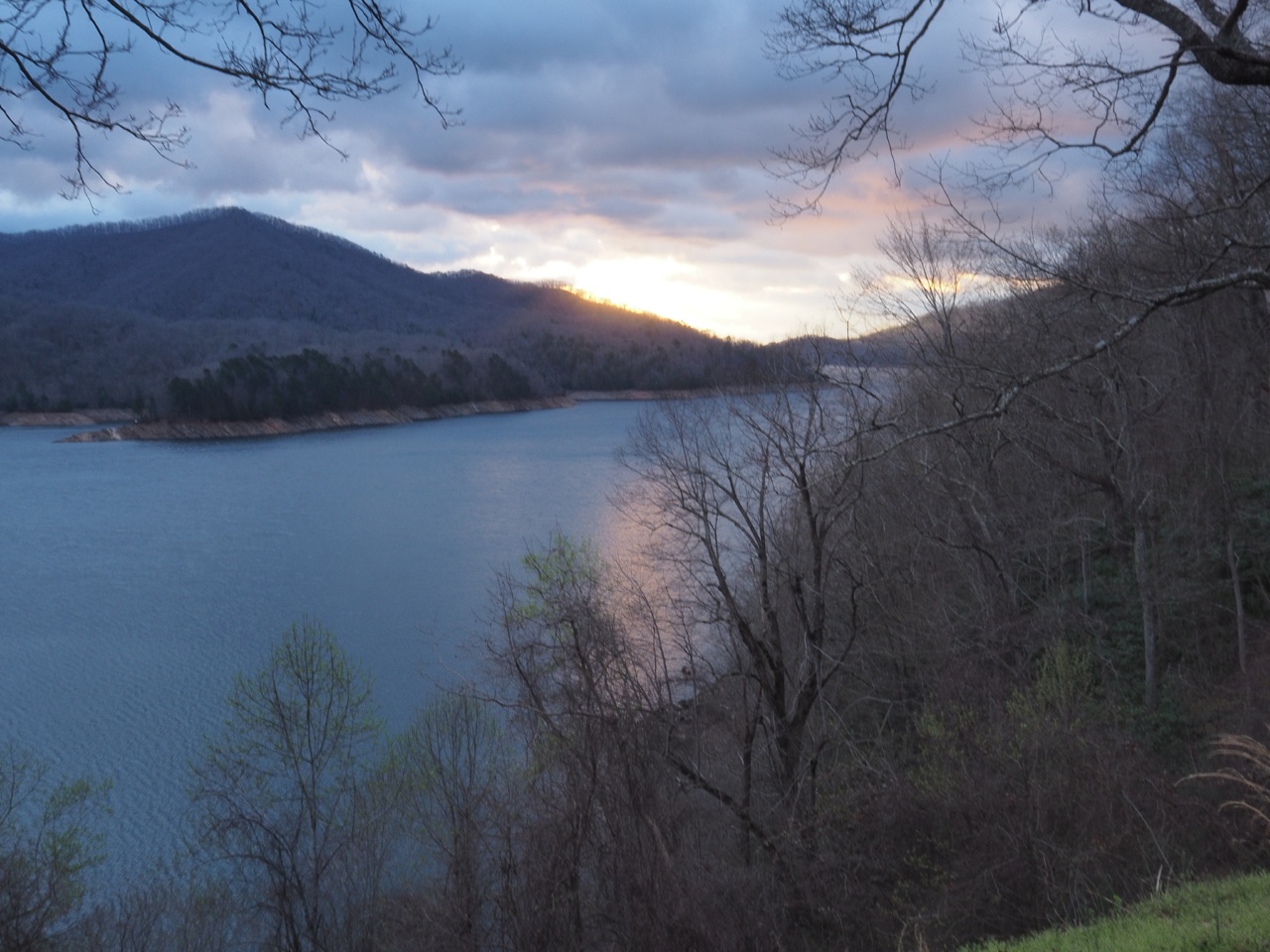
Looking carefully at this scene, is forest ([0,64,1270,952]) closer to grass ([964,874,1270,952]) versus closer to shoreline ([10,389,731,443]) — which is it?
grass ([964,874,1270,952])

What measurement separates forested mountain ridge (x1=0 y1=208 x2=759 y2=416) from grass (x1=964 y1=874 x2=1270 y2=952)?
191 ft

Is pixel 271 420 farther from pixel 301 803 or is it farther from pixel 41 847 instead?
pixel 41 847

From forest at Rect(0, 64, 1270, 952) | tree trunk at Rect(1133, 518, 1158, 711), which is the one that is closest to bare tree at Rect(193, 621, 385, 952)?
forest at Rect(0, 64, 1270, 952)

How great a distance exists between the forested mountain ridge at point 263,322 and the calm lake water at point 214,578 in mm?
25587

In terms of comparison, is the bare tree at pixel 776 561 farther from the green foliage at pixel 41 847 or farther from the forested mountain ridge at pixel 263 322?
the forested mountain ridge at pixel 263 322

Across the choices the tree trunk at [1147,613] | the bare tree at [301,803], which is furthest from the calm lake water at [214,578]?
the tree trunk at [1147,613]

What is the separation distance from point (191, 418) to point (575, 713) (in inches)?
3033

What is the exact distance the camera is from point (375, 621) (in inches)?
920

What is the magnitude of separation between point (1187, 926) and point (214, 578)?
1106 inches

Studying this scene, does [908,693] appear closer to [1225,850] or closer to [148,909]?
[1225,850]

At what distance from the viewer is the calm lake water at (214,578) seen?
59.9 feet

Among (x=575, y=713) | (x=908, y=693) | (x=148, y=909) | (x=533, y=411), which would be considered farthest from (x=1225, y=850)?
(x=533, y=411)

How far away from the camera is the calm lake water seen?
18266 millimetres

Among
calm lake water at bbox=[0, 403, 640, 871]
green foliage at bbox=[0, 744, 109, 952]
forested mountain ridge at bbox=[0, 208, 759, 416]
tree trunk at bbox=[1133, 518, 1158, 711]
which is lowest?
green foliage at bbox=[0, 744, 109, 952]
